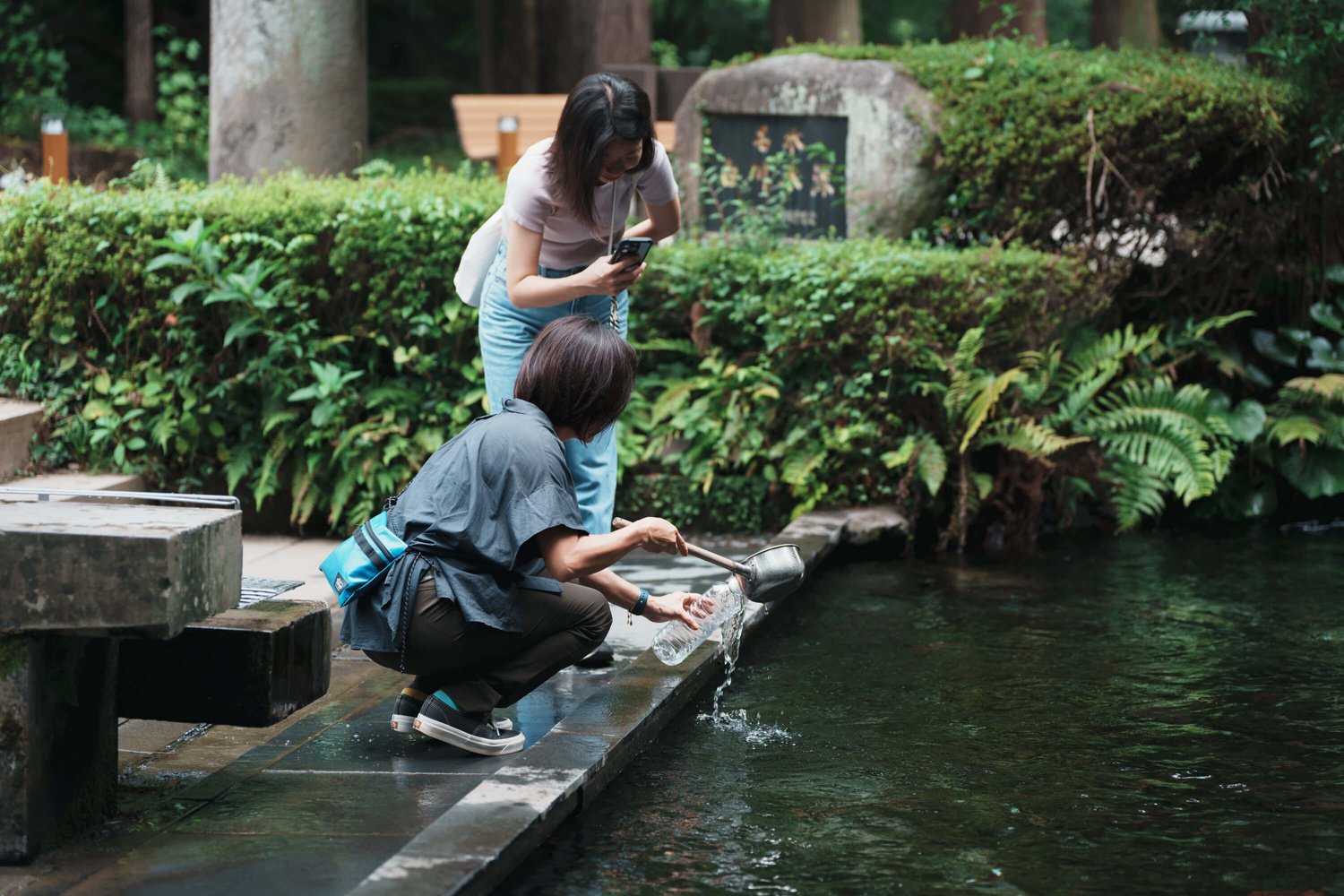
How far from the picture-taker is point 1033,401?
27.7ft

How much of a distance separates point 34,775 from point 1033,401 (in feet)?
19.5

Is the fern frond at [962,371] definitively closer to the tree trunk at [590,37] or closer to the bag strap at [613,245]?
the bag strap at [613,245]

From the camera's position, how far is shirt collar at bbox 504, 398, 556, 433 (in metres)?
4.56

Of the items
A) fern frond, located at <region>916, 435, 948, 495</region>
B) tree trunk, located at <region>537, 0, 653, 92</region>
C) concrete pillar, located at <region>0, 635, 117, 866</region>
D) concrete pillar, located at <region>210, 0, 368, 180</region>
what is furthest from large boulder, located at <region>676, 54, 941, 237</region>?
tree trunk, located at <region>537, 0, 653, 92</region>

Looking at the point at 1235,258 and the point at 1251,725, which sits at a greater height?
the point at 1235,258

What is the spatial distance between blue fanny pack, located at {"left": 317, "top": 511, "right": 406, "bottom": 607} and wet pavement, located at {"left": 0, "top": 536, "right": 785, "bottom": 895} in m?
0.47

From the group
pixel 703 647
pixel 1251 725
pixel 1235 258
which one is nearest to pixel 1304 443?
pixel 1235 258

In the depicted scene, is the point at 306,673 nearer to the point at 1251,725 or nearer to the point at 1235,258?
the point at 1251,725

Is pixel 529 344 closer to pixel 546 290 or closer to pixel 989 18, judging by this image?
pixel 546 290

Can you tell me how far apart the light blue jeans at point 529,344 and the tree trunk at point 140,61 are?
14836 millimetres

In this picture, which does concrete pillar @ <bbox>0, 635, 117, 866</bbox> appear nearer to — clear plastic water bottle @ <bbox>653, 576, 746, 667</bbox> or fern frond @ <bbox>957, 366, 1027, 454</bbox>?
clear plastic water bottle @ <bbox>653, 576, 746, 667</bbox>

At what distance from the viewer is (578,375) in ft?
15.0

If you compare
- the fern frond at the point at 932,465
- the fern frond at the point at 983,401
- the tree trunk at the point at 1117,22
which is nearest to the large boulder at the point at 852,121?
the fern frond at the point at 983,401

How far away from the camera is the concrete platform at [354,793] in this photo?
3.66 meters
